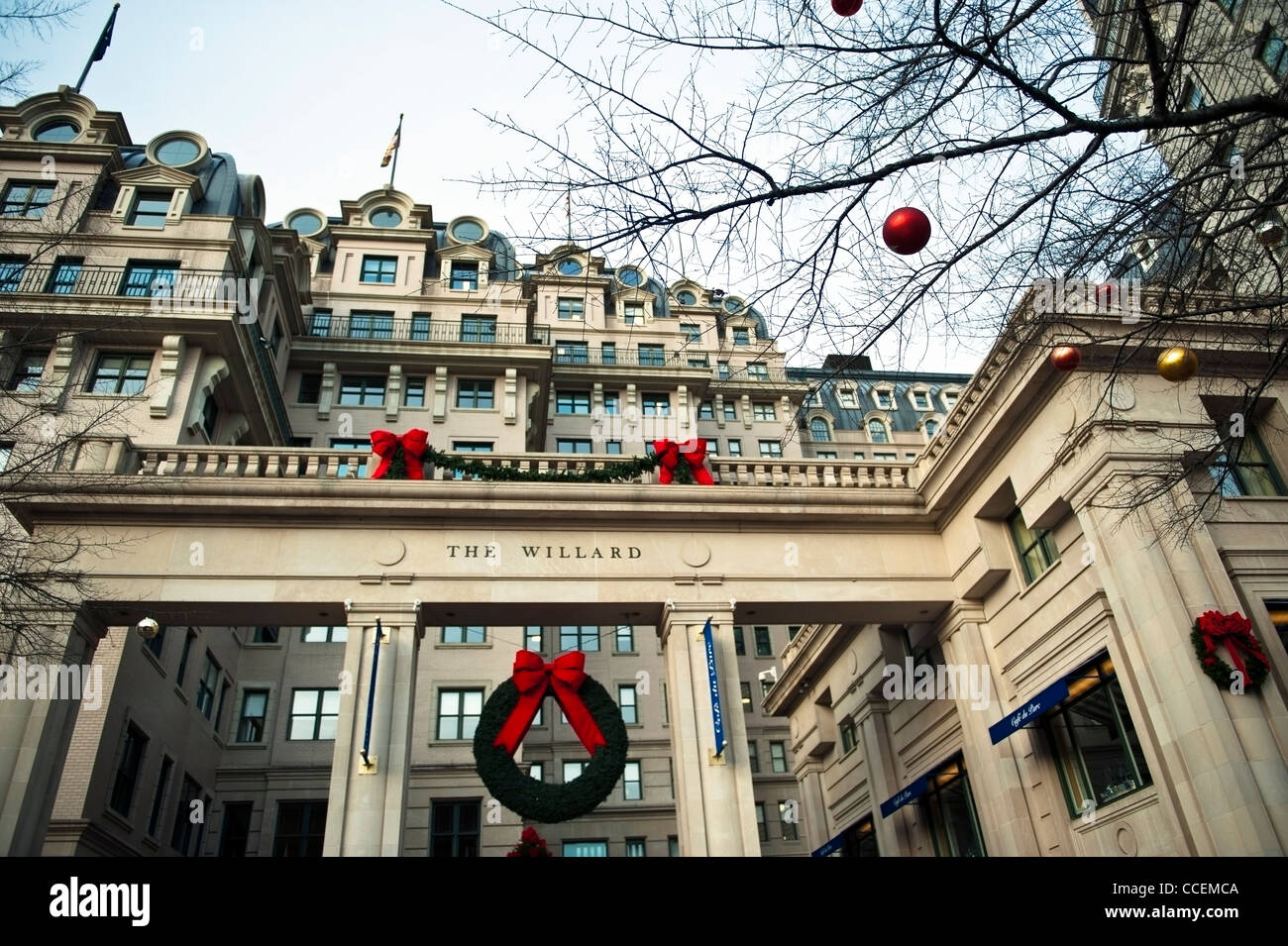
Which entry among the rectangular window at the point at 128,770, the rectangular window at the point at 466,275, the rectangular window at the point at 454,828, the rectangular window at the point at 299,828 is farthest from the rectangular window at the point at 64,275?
the rectangular window at the point at 454,828

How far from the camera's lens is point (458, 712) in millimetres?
33594

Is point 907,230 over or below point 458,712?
below

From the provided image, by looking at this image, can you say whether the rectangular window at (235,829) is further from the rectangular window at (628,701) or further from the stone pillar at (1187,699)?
the stone pillar at (1187,699)

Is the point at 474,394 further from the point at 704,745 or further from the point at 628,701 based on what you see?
the point at 704,745

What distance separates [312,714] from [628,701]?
12.7m

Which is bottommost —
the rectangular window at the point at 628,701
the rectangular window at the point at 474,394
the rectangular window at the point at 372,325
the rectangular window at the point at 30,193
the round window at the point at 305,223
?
the rectangular window at the point at 628,701

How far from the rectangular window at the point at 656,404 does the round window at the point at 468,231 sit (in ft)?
39.5

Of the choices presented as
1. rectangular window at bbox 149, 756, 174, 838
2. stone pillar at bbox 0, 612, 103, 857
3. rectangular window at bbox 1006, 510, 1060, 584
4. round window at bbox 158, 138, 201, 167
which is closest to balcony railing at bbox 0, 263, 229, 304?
round window at bbox 158, 138, 201, 167

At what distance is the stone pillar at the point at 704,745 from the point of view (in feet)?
55.1

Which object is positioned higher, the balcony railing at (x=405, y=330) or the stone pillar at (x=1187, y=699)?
the balcony railing at (x=405, y=330)

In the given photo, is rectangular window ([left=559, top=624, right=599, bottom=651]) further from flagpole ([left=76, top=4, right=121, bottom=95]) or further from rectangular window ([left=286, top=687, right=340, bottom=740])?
flagpole ([left=76, top=4, right=121, bottom=95])

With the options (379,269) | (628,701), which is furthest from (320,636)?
(379,269)

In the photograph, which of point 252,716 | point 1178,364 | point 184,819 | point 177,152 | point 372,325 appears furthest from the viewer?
point 372,325
